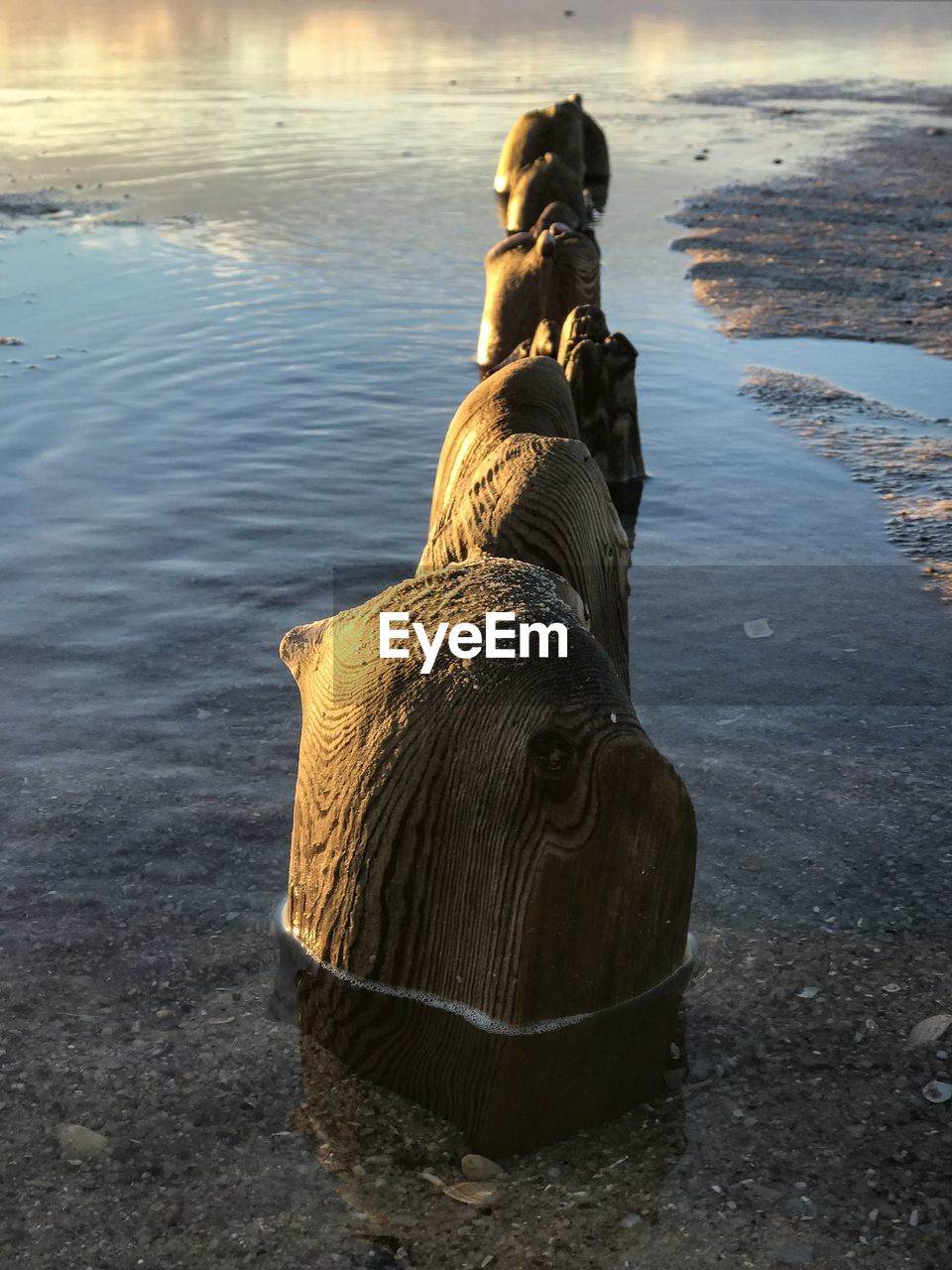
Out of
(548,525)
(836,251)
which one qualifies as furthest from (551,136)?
(548,525)

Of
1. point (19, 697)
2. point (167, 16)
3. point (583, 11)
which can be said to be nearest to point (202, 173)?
point (19, 697)

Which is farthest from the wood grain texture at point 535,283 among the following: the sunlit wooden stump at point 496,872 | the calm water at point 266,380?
the sunlit wooden stump at point 496,872

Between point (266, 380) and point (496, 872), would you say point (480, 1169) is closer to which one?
point (496, 872)

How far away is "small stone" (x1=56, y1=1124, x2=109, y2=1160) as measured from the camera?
320cm

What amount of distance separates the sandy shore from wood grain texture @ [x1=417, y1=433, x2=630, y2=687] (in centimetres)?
780


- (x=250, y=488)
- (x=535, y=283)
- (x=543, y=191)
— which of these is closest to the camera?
(x=250, y=488)

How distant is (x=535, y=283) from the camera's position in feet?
29.5

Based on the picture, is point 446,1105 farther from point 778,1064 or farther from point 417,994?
point 778,1064

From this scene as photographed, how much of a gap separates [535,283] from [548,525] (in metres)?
5.22

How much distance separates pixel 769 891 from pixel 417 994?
56.2 inches

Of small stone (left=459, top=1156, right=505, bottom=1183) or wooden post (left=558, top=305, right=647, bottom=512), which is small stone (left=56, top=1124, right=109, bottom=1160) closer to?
small stone (left=459, top=1156, right=505, bottom=1183)

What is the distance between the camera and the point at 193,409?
9.73 metres

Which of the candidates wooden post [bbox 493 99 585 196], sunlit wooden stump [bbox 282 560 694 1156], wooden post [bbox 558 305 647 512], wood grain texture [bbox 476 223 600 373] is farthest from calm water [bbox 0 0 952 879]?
sunlit wooden stump [bbox 282 560 694 1156]

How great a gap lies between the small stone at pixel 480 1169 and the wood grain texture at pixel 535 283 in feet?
21.6
